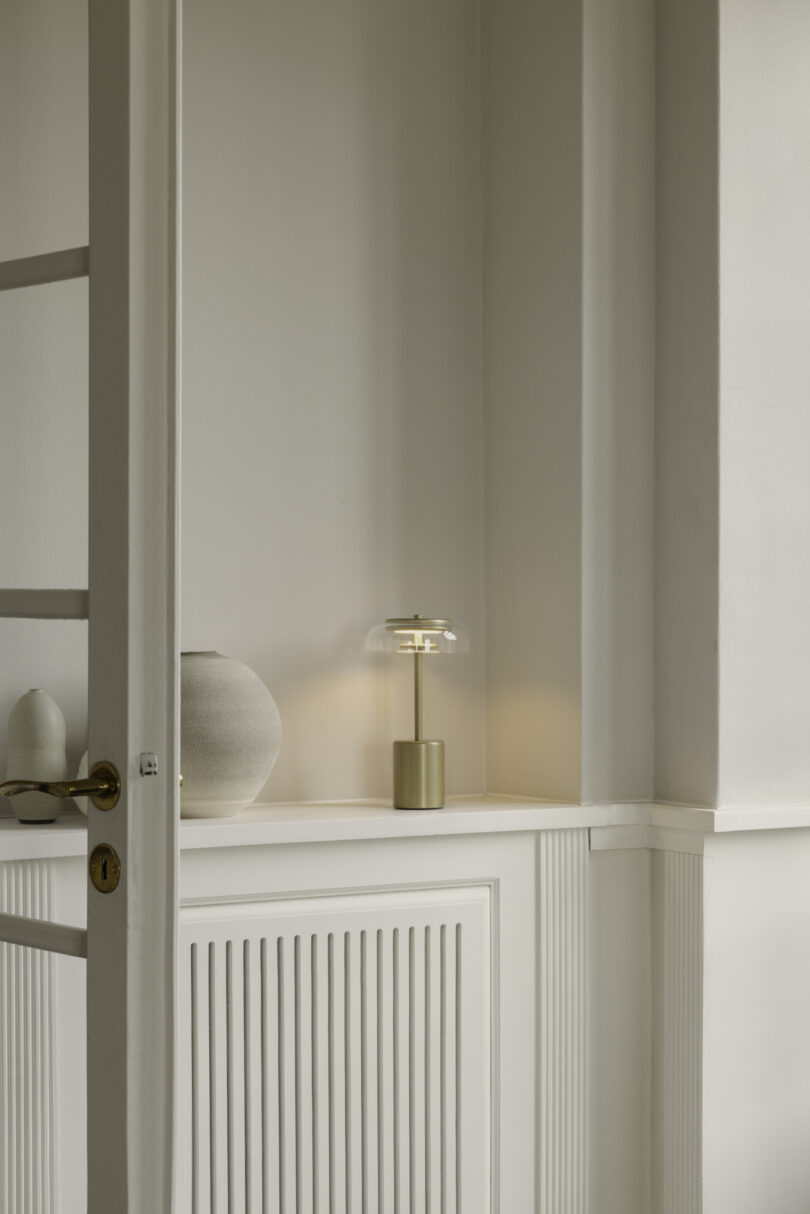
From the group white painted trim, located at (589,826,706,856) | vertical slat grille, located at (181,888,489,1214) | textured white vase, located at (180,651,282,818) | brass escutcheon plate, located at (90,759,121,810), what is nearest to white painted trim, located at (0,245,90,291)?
brass escutcheon plate, located at (90,759,121,810)

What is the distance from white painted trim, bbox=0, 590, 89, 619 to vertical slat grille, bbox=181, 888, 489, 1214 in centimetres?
68

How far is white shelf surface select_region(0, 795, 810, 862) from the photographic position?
1955 millimetres

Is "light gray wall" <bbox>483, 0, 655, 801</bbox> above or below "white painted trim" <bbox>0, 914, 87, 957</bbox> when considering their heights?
above

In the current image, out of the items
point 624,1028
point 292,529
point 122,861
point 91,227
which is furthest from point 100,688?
point 624,1028

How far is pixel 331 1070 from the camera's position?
2219 millimetres

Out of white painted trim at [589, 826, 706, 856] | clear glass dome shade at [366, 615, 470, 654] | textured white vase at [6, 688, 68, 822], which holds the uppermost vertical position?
clear glass dome shade at [366, 615, 470, 654]

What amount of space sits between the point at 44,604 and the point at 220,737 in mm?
510

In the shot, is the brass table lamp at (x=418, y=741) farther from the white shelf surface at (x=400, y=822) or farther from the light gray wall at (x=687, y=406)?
the light gray wall at (x=687, y=406)

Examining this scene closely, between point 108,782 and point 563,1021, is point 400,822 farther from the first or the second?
point 108,782

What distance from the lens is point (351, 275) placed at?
251 centimetres

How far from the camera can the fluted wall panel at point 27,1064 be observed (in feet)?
6.38

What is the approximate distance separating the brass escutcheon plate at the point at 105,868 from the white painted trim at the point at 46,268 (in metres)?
0.64

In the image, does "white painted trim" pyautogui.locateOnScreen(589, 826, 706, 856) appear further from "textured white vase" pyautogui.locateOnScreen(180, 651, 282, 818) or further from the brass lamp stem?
"textured white vase" pyautogui.locateOnScreen(180, 651, 282, 818)

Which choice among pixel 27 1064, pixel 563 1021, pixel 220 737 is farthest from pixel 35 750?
pixel 563 1021
